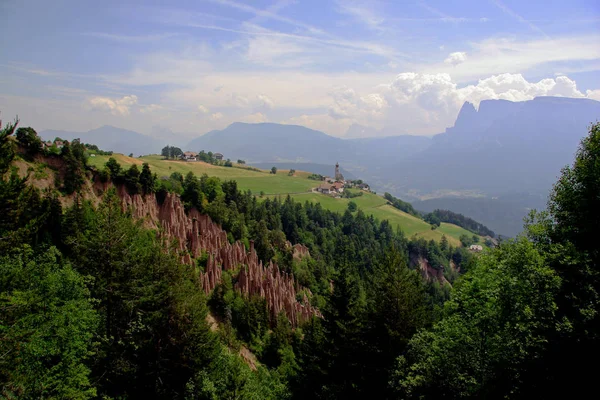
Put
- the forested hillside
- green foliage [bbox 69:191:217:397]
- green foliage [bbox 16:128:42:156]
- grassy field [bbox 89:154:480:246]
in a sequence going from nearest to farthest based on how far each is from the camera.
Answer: the forested hillside
green foliage [bbox 69:191:217:397]
green foliage [bbox 16:128:42:156]
grassy field [bbox 89:154:480:246]

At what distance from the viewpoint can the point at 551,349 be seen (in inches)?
556

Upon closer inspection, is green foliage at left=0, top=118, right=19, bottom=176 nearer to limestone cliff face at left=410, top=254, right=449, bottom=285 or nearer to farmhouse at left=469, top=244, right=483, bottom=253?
limestone cliff face at left=410, top=254, right=449, bottom=285

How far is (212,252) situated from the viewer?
174 feet

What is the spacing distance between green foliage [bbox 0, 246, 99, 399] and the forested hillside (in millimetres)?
81

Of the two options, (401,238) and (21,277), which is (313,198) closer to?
(401,238)

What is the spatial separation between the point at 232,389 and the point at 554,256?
1948 centimetres

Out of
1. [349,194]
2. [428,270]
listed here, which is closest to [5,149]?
[428,270]

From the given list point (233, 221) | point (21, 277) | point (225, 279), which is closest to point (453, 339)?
point (21, 277)

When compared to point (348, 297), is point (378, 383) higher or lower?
lower

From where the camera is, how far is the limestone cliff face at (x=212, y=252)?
162ft

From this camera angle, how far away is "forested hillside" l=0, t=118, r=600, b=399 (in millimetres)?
14922

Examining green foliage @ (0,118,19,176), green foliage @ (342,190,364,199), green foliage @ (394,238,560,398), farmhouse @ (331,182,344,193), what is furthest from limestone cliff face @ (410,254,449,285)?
green foliage @ (0,118,19,176)

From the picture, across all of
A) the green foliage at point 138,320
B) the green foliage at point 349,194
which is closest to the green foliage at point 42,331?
the green foliage at point 138,320

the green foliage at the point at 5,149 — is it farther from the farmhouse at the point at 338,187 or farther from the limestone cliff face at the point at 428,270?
the farmhouse at the point at 338,187
